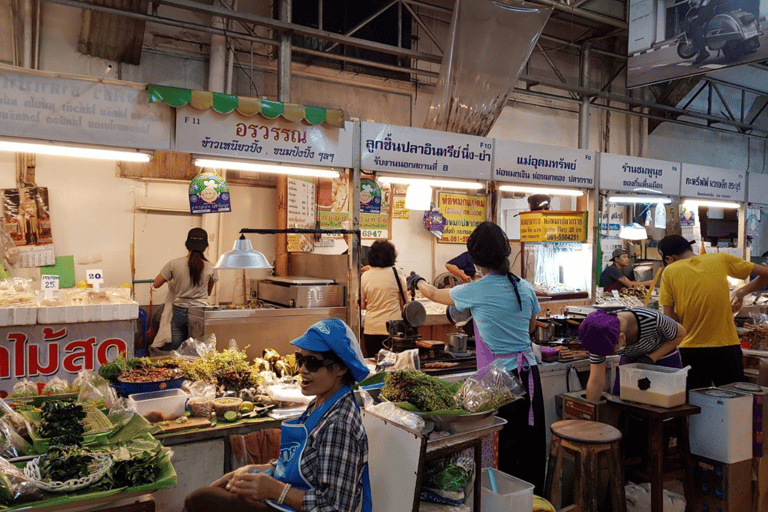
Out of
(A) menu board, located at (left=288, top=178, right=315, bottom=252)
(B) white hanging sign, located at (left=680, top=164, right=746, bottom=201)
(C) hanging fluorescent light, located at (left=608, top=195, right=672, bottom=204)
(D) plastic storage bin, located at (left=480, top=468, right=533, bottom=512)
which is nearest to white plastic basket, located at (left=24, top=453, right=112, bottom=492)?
(D) plastic storage bin, located at (left=480, top=468, right=533, bottom=512)

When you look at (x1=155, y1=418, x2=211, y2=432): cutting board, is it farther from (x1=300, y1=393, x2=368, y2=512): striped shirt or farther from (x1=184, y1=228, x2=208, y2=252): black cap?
(x1=184, y1=228, x2=208, y2=252): black cap

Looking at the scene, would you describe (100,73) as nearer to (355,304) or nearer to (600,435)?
(355,304)

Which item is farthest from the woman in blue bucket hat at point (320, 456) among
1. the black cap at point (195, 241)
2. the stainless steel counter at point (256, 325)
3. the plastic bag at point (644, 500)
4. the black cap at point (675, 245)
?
the black cap at point (195, 241)

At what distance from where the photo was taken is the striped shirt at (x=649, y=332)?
3.96 m

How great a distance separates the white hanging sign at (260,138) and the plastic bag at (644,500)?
3.45 m

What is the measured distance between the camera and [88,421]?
3.04 meters

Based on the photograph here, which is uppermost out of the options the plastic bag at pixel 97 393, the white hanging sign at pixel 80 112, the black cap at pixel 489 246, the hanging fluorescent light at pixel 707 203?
the white hanging sign at pixel 80 112

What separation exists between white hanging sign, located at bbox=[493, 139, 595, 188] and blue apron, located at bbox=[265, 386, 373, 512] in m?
4.15

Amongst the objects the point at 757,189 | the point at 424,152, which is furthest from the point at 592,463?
the point at 757,189

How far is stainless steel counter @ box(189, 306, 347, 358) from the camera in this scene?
4.87 meters

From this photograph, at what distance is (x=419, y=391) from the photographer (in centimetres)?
301

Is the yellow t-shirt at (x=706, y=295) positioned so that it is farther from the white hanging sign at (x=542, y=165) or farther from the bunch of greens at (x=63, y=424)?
the bunch of greens at (x=63, y=424)

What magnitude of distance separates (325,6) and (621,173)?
4.94 metres

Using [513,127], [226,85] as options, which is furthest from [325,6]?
[513,127]
